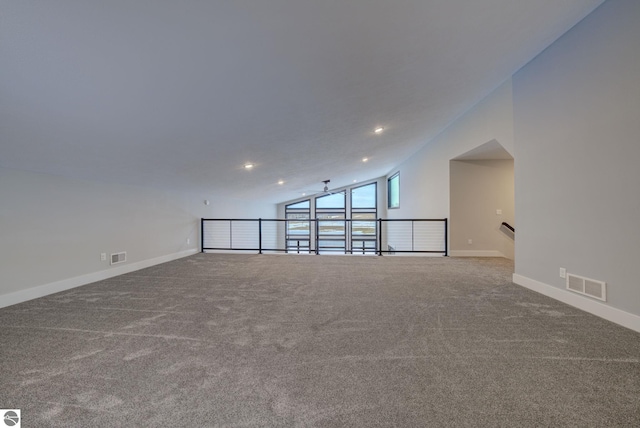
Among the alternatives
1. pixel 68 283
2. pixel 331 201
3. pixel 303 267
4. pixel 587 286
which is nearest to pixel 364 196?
pixel 331 201

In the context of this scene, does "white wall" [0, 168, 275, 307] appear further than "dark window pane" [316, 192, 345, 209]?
No

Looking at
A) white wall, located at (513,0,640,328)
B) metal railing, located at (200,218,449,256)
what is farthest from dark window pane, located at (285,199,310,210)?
white wall, located at (513,0,640,328)

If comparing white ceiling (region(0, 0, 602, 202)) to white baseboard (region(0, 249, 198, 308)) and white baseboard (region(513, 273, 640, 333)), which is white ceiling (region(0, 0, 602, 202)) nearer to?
white baseboard (region(0, 249, 198, 308))

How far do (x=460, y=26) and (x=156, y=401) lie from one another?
11.7ft

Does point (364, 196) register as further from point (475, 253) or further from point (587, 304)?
point (587, 304)

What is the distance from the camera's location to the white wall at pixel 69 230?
274 centimetres

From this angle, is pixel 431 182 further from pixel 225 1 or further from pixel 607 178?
pixel 225 1

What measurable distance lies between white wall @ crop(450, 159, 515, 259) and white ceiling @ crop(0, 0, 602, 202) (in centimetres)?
209

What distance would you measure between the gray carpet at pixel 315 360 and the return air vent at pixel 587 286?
24 cm

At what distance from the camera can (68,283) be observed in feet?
10.8

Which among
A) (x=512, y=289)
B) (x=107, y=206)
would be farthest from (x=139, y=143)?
(x=512, y=289)

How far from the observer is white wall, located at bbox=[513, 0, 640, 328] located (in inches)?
86.1

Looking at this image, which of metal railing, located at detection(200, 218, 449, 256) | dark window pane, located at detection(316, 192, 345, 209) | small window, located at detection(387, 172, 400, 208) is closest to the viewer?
metal railing, located at detection(200, 218, 449, 256)

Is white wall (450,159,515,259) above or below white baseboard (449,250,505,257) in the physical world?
above
